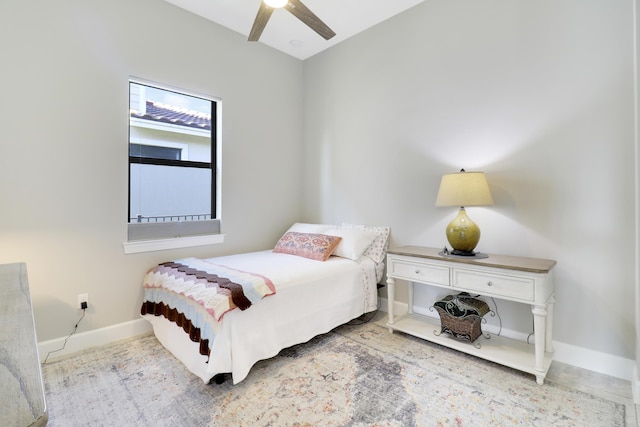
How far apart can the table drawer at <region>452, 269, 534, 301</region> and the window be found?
7.63ft

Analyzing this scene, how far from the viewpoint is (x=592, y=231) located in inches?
82.4

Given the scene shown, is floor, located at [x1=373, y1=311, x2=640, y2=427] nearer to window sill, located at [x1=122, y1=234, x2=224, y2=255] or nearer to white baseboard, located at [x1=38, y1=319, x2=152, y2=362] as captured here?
window sill, located at [x1=122, y1=234, x2=224, y2=255]

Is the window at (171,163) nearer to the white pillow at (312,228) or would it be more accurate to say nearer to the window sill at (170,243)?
the window sill at (170,243)

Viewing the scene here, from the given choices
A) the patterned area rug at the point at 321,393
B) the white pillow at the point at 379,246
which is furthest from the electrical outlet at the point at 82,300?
the white pillow at the point at 379,246

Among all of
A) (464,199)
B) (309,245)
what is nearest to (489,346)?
(464,199)

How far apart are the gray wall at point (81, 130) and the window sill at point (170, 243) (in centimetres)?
5

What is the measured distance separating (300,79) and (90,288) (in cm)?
315

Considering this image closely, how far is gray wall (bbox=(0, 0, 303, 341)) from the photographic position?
2.17m

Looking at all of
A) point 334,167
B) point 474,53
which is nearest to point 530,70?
point 474,53

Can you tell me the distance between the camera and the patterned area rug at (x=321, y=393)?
1.66m

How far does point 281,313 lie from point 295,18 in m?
2.77

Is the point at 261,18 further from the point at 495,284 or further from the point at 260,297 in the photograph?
the point at 495,284

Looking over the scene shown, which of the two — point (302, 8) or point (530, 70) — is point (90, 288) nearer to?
point (302, 8)

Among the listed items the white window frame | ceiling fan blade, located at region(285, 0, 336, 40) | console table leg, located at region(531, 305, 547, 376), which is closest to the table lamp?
console table leg, located at region(531, 305, 547, 376)
